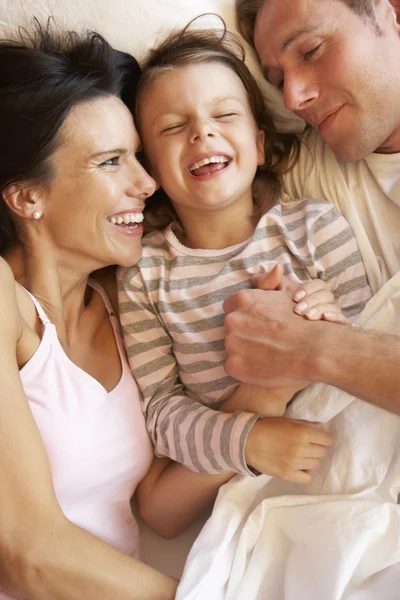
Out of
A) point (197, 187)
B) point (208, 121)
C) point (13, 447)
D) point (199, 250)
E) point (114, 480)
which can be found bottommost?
point (114, 480)

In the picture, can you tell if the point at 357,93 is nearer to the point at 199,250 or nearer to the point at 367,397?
the point at 199,250

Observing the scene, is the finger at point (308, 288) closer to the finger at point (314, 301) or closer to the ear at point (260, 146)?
the finger at point (314, 301)

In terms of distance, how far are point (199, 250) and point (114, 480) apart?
1.92 ft

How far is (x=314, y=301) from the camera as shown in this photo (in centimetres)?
133

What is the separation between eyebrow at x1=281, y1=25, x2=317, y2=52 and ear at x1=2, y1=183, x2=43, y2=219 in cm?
69

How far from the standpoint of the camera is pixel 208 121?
1.45 meters

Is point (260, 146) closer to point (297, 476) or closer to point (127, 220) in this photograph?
point (127, 220)

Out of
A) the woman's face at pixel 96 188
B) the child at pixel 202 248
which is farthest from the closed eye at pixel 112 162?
the child at pixel 202 248

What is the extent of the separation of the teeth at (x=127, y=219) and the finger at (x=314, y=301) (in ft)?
1.50

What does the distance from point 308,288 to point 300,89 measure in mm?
527

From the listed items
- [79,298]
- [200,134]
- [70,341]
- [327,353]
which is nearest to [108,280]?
[79,298]

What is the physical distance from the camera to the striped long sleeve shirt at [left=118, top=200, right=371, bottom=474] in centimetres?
147

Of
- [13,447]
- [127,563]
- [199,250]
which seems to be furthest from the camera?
[199,250]

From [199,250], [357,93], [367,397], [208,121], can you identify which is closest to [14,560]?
[367,397]
